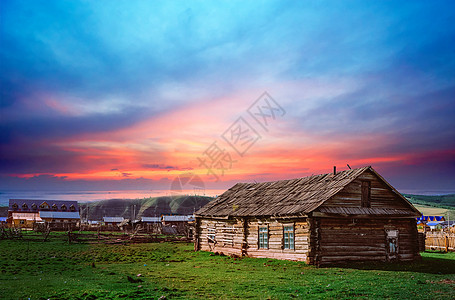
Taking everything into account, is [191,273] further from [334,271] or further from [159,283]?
[334,271]

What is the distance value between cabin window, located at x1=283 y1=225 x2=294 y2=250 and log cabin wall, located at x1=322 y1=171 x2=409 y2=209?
3.21 metres

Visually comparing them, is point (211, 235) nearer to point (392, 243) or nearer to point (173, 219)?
point (392, 243)

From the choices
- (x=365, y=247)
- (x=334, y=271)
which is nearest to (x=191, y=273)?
(x=334, y=271)

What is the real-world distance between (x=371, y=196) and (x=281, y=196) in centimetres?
728

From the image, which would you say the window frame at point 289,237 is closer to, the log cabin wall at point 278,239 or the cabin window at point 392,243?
the log cabin wall at point 278,239

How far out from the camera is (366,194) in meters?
28.7

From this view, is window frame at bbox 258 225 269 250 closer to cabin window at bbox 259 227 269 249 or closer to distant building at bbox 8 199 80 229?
cabin window at bbox 259 227 269 249

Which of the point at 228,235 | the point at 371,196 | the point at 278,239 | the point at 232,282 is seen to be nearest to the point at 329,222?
the point at 278,239

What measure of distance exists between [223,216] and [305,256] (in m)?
10.4

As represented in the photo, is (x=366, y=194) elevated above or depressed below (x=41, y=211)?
above

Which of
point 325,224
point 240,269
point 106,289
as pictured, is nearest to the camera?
point 106,289

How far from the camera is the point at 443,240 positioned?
41.4m

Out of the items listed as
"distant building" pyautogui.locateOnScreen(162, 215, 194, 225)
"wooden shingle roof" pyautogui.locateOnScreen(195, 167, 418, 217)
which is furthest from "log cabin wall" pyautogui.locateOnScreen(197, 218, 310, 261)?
"distant building" pyautogui.locateOnScreen(162, 215, 194, 225)

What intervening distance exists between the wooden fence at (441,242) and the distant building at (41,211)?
295 ft
